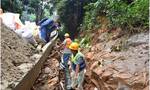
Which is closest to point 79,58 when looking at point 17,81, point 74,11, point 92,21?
point 17,81

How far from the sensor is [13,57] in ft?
30.8

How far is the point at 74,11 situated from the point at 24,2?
3.50 meters

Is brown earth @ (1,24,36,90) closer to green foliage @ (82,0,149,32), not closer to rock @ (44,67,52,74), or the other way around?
rock @ (44,67,52,74)

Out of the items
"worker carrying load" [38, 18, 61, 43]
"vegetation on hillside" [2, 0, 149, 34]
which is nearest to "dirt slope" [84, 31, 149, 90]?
"vegetation on hillside" [2, 0, 149, 34]

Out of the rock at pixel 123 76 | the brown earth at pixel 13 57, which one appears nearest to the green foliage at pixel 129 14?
the rock at pixel 123 76

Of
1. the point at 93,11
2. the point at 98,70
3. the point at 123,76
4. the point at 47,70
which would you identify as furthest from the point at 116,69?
the point at 93,11

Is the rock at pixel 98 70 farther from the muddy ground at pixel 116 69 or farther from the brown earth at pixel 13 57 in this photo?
the brown earth at pixel 13 57

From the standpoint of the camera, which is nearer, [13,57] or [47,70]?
[13,57]

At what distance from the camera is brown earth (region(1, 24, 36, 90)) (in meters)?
7.66

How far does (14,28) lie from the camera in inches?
461

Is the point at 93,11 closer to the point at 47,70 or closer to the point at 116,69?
the point at 47,70

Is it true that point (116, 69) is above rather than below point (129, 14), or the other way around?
below

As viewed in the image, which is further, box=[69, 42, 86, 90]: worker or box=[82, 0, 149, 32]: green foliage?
box=[82, 0, 149, 32]: green foliage

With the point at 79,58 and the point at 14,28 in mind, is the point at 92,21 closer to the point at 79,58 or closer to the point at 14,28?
the point at 14,28
